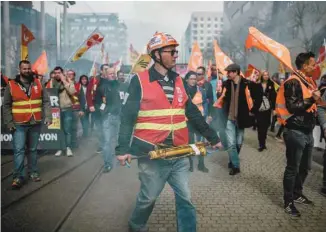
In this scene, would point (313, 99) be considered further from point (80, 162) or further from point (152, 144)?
point (80, 162)

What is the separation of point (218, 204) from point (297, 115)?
1478 mm

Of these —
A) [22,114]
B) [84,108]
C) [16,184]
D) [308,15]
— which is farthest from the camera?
[308,15]

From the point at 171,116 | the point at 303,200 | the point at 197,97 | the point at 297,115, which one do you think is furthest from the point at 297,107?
the point at 197,97

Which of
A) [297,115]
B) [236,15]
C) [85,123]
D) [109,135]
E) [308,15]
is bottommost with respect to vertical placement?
[85,123]

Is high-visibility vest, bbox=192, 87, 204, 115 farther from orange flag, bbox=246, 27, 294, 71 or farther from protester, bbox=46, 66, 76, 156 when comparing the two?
protester, bbox=46, 66, 76, 156

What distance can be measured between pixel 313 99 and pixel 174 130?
1860 millimetres

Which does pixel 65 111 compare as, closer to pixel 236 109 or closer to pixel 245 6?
pixel 236 109

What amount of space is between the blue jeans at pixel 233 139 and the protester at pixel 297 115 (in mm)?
1692

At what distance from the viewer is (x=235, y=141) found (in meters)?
6.12

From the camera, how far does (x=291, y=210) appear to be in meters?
4.20

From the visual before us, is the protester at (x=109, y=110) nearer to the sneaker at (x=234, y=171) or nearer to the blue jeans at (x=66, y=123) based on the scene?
the blue jeans at (x=66, y=123)

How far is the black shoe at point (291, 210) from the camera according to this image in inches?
163

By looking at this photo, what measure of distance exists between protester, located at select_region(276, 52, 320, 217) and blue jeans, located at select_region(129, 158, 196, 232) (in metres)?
1.64

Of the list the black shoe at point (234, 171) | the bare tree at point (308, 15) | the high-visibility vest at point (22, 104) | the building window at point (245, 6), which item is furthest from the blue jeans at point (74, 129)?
the building window at point (245, 6)
